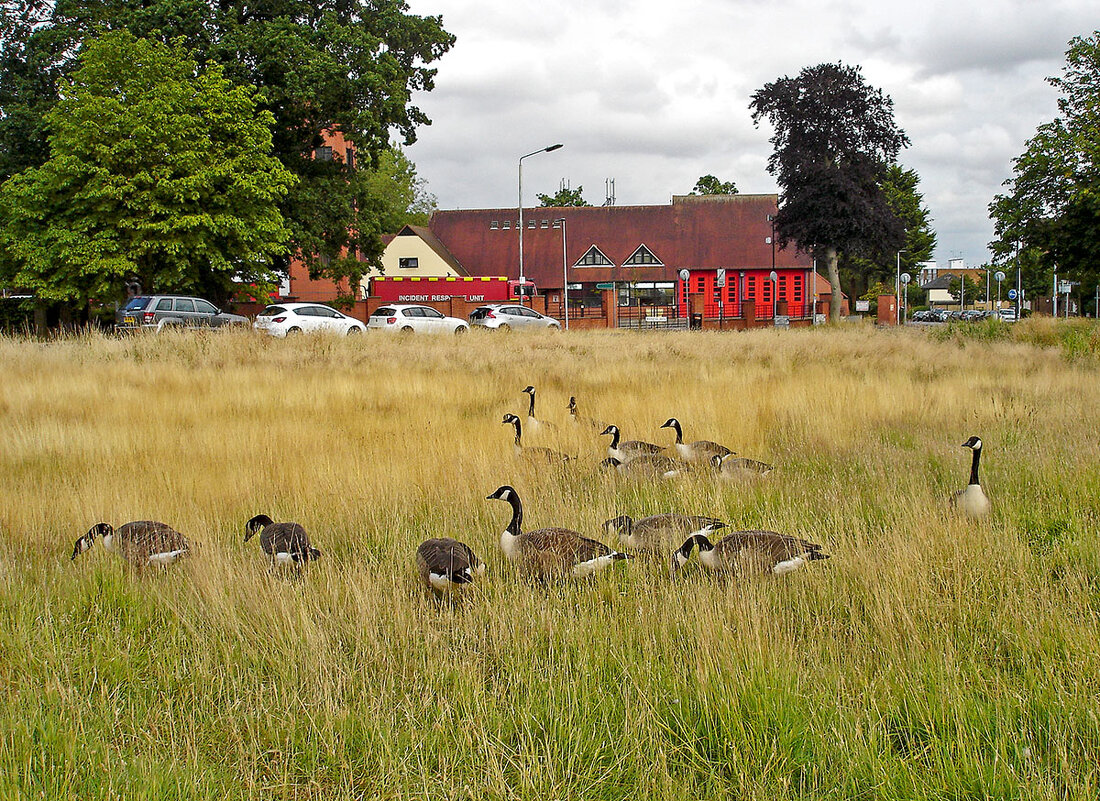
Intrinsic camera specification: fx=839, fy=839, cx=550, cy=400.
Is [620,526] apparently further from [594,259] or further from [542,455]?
[594,259]

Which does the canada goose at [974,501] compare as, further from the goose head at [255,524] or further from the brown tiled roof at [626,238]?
the brown tiled roof at [626,238]

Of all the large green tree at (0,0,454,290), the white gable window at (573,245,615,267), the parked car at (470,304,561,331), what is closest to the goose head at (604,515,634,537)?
the large green tree at (0,0,454,290)

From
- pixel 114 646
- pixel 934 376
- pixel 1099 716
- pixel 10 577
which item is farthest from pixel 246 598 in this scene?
pixel 934 376

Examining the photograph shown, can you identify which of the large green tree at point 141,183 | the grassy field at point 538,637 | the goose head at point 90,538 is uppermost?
the large green tree at point 141,183

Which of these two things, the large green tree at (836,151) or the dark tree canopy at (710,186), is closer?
the large green tree at (836,151)

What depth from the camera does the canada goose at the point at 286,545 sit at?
4.97 meters

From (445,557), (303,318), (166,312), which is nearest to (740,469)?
(445,557)

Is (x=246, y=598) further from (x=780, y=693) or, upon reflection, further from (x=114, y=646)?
(x=780, y=693)

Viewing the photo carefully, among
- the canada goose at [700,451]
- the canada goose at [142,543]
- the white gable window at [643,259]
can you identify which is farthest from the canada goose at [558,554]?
the white gable window at [643,259]

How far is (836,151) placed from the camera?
41.9m

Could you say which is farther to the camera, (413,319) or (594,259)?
(594,259)

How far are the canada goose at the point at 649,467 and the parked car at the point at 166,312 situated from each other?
18.1 meters

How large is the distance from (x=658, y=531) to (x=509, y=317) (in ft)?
109

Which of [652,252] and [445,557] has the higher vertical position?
[652,252]
